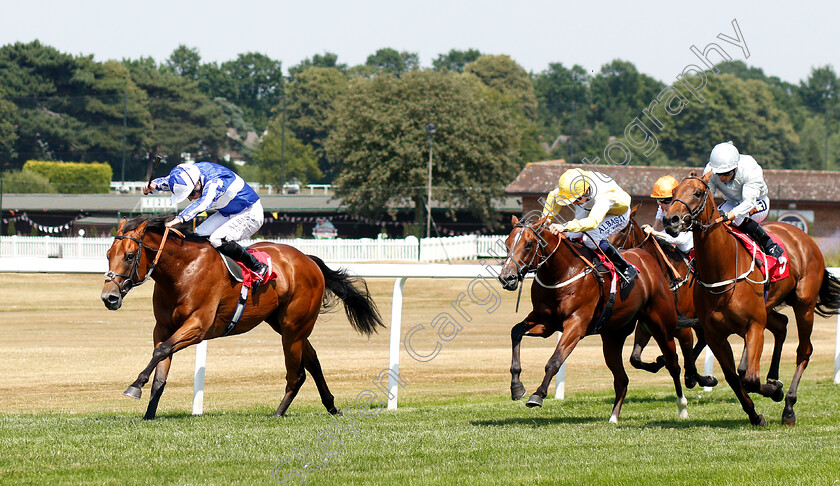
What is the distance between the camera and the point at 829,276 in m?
9.25

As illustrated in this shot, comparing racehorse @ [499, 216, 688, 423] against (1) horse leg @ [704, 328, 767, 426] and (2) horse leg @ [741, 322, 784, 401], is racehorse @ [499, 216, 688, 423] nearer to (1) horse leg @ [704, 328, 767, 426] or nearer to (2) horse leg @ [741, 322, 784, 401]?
(1) horse leg @ [704, 328, 767, 426]

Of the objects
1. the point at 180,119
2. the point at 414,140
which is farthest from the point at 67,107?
the point at 414,140

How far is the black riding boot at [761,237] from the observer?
26.0 feet

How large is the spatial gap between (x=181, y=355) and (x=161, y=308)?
248 inches

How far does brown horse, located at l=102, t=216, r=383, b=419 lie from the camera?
7246 mm

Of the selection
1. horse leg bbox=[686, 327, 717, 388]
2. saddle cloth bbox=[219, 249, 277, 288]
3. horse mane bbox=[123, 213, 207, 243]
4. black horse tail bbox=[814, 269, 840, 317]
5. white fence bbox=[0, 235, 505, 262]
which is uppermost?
horse mane bbox=[123, 213, 207, 243]

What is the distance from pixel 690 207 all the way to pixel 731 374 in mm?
1440

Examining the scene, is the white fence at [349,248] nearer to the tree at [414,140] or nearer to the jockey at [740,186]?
the tree at [414,140]

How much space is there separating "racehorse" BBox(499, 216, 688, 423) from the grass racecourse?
20.3 inches

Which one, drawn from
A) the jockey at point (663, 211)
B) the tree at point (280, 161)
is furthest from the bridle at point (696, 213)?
the tree at point (280, 161)

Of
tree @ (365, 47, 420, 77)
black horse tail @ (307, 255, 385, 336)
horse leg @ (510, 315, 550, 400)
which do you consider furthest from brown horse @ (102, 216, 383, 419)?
tree @ (365, 47, 420, 77)

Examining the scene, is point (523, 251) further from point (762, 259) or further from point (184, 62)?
point (184, 62)

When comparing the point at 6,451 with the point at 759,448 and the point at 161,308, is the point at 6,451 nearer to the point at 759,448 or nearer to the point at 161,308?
the point at 161,308

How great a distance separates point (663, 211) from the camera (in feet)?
29.2
